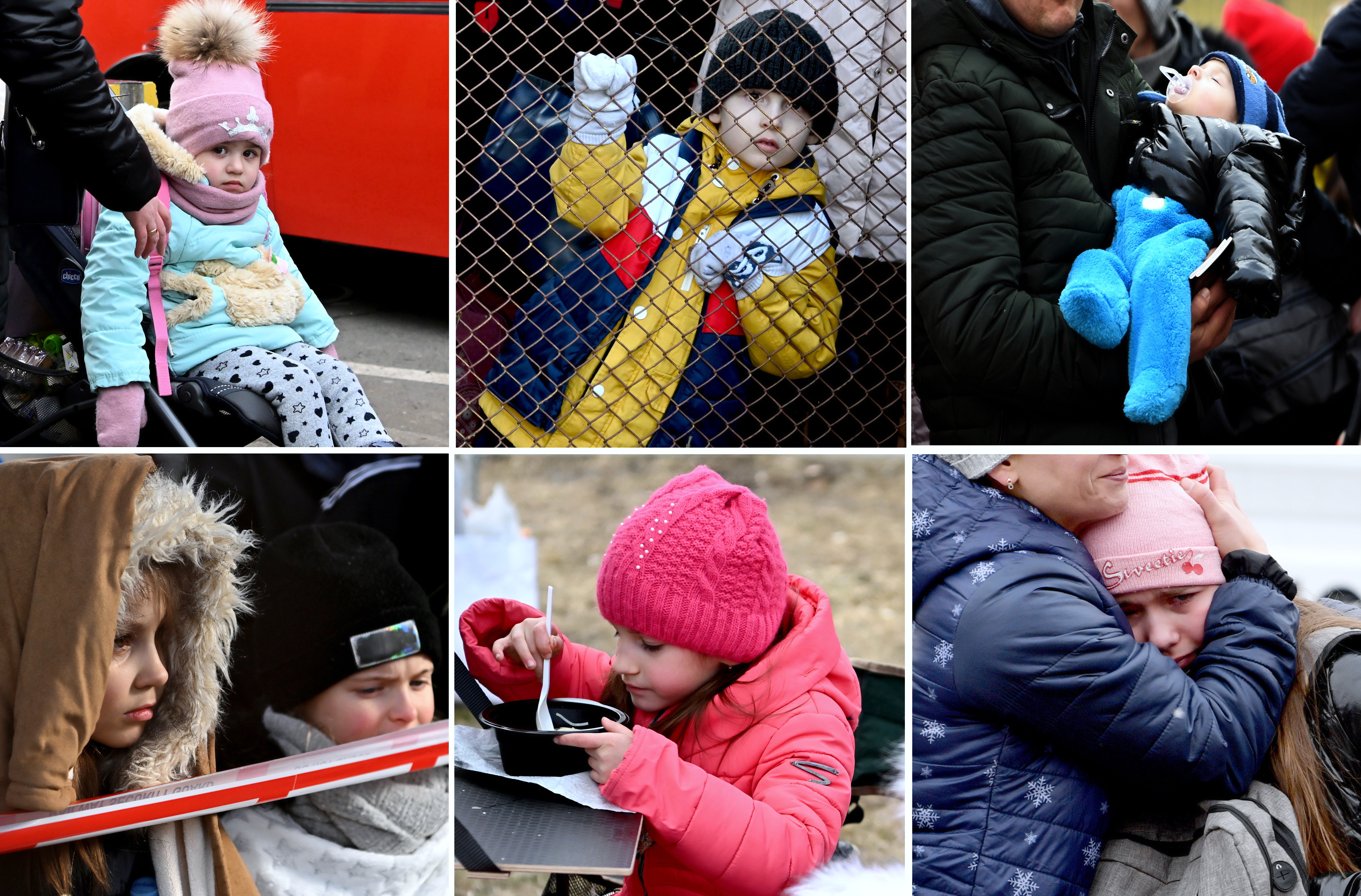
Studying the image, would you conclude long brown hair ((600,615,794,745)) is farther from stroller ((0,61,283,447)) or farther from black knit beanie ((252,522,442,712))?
stroller ((0,61,283,447))

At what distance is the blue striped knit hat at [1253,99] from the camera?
2.22m

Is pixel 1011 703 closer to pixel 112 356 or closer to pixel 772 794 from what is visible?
pixel 772 794

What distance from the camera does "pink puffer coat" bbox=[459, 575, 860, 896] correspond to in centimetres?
175

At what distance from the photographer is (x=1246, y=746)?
1.84 metres

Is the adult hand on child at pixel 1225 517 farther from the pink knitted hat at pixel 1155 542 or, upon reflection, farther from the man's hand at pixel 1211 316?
the man's hand at pixel 1211 316

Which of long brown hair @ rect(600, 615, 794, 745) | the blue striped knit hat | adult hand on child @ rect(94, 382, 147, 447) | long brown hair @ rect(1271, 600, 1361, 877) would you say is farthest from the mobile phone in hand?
adult hand on child @ rect(94, 382, 147, 447)

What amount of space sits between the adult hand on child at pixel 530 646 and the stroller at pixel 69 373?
0.73m

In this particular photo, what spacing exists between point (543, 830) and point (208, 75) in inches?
72.0

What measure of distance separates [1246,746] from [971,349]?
0.93m

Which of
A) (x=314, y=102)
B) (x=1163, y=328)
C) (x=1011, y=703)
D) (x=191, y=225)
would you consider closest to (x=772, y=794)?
(x=1011, y=703)

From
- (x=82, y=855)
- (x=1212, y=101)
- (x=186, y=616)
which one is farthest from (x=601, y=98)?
(x=82, y=855)

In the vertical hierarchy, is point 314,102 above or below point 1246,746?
above

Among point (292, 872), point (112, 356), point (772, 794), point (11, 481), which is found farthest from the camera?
point (112, 356)

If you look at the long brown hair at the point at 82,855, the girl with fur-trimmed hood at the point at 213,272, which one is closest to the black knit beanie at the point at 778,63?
the girl with fur-trimmed hood at the point at 213,272
